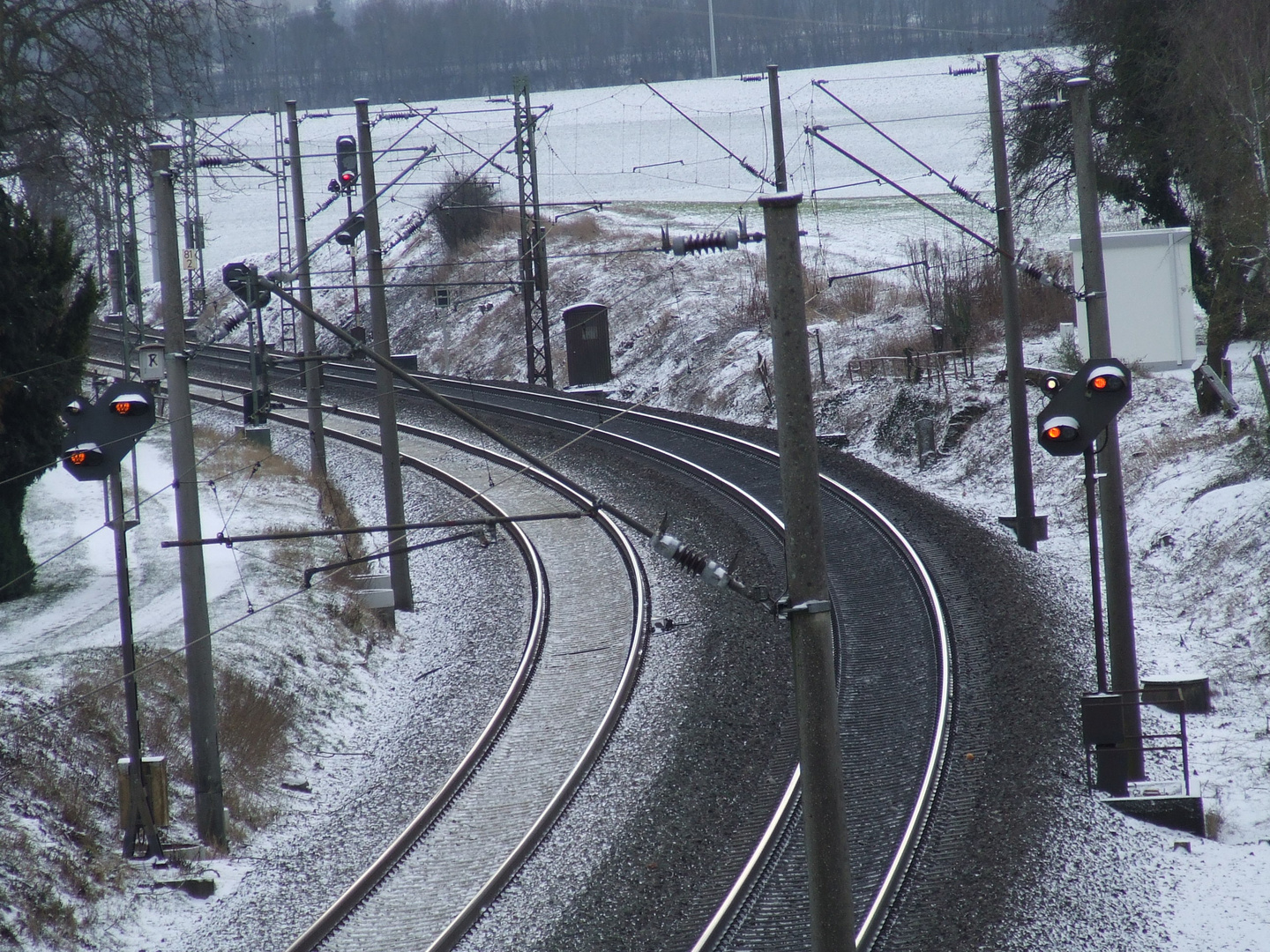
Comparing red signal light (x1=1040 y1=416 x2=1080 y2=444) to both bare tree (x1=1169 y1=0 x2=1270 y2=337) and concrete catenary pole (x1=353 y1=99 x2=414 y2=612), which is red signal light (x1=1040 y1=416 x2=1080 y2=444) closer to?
concrete catenary pole (x1=353 y1=99 x2=414 y2=612)

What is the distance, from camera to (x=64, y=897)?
895 cm

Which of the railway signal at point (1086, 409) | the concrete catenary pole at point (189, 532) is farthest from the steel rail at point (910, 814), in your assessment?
the concrete catenary pole at point (189, 532)

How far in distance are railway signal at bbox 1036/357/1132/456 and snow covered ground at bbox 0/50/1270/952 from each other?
320 cm

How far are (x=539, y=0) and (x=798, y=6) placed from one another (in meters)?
18.8

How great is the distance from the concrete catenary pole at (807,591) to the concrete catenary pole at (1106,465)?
542 cm

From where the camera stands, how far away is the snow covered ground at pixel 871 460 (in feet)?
33.8

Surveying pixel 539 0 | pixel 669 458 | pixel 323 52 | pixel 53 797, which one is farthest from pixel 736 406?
pixel 539 0

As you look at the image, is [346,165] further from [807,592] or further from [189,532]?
[807,592]

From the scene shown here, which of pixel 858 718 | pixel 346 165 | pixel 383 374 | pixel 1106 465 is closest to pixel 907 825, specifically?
pixel 858 718

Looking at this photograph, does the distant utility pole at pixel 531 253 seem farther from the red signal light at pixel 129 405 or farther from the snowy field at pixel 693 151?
the red signal light at pixel 129 405

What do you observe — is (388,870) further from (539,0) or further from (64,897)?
(539,0)

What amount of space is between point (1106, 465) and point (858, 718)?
3.43m

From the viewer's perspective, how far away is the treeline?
Result: 263ft

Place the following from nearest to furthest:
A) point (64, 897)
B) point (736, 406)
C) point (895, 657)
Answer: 1. point (64, 897)
2. point (895, 657)
3. point (736, 406)
